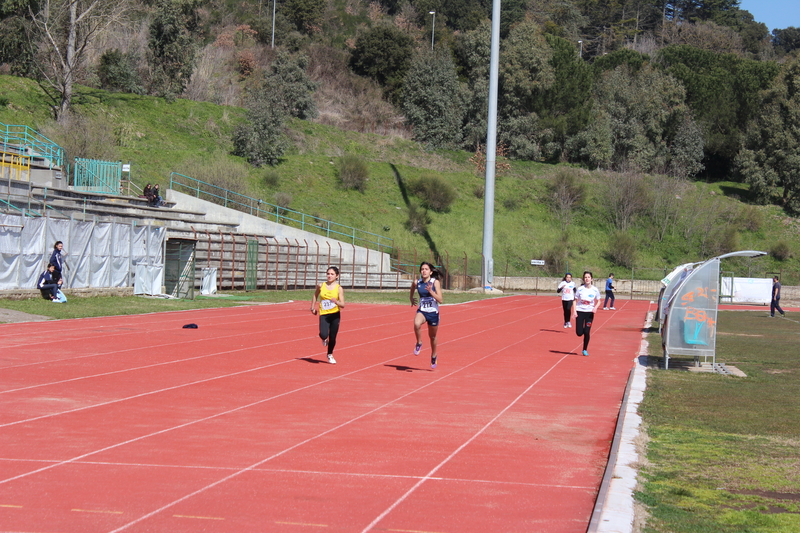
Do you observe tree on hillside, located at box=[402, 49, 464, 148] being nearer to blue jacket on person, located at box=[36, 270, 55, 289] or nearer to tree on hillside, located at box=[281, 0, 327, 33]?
tree on hillside, located at box=[281, 0, 327, 33]

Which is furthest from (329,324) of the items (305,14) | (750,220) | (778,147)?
(305,14)

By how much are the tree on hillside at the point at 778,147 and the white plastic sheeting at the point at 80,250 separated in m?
56.8

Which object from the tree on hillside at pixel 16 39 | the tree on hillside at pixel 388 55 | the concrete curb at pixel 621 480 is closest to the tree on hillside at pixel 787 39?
the tree on hillside at pixel 388 55

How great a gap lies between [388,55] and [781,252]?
42.0m

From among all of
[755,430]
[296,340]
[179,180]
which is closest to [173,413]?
[755,430]

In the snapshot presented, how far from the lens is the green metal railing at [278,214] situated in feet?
159

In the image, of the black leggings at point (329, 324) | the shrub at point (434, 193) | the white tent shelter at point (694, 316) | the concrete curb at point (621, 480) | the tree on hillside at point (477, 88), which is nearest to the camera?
the concrete curb at point (621, 480)

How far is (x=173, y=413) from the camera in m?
10.1

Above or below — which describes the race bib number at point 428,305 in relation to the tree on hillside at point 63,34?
below

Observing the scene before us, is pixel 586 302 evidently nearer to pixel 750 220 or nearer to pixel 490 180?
pixel 490 180

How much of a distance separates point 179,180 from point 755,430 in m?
44.3

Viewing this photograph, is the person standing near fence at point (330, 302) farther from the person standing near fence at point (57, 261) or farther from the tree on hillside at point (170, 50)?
the tree on hillside at point (170, 50)

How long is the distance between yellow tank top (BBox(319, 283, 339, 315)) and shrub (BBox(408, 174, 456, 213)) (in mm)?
49544

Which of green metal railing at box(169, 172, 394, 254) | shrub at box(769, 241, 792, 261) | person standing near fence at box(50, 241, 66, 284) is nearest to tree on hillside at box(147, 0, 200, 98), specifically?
green metal railing at box(169, 172, 394, 254)
